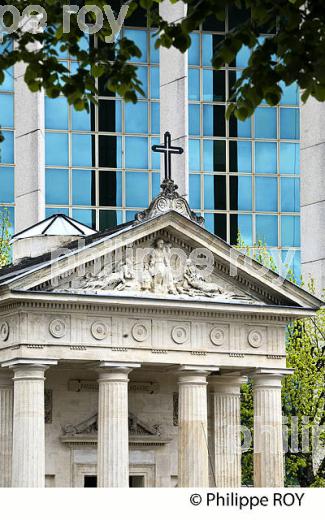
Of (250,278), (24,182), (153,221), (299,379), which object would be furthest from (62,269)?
(24,182)

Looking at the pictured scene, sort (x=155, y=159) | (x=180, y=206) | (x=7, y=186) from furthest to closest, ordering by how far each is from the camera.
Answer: (x=155, y=159) < (x=7, y=186) < (x=180, y=206)

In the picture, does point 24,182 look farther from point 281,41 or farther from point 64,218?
point 281,41

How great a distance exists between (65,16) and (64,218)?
98.7ft

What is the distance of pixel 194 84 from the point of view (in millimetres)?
80125

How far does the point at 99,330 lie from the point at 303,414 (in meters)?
19.4

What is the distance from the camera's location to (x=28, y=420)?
43000 mm

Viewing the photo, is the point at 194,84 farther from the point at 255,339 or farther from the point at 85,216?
the point at 255,339

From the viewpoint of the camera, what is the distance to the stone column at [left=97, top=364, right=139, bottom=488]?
43844 millimetres

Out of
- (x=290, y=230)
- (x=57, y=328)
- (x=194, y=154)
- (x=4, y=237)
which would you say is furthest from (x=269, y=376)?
(x=290, y=230)

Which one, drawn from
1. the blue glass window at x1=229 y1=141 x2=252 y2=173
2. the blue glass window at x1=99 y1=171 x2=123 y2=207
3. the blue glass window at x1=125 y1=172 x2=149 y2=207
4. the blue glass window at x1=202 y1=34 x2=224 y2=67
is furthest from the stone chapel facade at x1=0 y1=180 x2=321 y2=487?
the blue glass window at x1=202 y1=34 x2=224 y2=67

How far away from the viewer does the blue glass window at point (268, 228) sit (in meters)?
80.4

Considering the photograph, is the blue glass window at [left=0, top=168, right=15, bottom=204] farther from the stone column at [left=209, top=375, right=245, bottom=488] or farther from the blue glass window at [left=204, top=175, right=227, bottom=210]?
the stone column at [left=209, top=375, right=245, bottom=488]

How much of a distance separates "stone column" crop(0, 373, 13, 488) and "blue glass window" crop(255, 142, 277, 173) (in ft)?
125

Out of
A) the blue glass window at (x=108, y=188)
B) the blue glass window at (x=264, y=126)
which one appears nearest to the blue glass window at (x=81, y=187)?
the blue glass window at (x=108, y=188)
